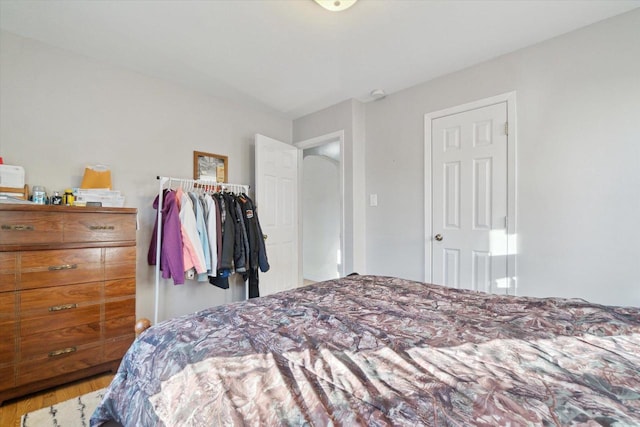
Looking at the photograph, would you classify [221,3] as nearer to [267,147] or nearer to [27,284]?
[267,147]

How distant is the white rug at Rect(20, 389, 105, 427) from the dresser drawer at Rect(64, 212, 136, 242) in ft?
3.17

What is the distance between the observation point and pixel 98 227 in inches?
76.3

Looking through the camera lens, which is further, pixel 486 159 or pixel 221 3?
pixel 486 159

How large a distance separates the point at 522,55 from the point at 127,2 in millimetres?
2714

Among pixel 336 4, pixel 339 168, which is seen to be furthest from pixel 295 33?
pixel 339 168

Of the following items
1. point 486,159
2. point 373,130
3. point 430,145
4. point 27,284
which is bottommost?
point 27,284

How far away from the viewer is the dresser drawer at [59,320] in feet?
5.53

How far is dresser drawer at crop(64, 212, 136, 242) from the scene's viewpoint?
1835 millimetres

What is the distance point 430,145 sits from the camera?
2627mm

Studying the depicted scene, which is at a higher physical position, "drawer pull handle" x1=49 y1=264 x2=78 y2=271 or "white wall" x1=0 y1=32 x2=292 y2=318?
"white wall" x1=0 y1=32 x2=292 y2=318

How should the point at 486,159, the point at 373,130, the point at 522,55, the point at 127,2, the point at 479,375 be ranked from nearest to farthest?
the point at 479,375, the point at 127,2, the point at 522,55, the point at 486,159, the point at 373,130

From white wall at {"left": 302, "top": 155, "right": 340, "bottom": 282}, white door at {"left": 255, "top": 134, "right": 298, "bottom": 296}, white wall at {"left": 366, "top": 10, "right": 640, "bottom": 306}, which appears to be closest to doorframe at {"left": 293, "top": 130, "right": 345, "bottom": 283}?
white door at {"left": 255, "top": 134, "right": 298, "bottom": 296}

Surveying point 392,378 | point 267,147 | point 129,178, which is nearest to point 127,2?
point 129,178

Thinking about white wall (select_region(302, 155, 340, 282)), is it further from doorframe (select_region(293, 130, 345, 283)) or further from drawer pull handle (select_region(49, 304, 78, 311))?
drawer pull handle (select_region(49, 304, 78, 311))
